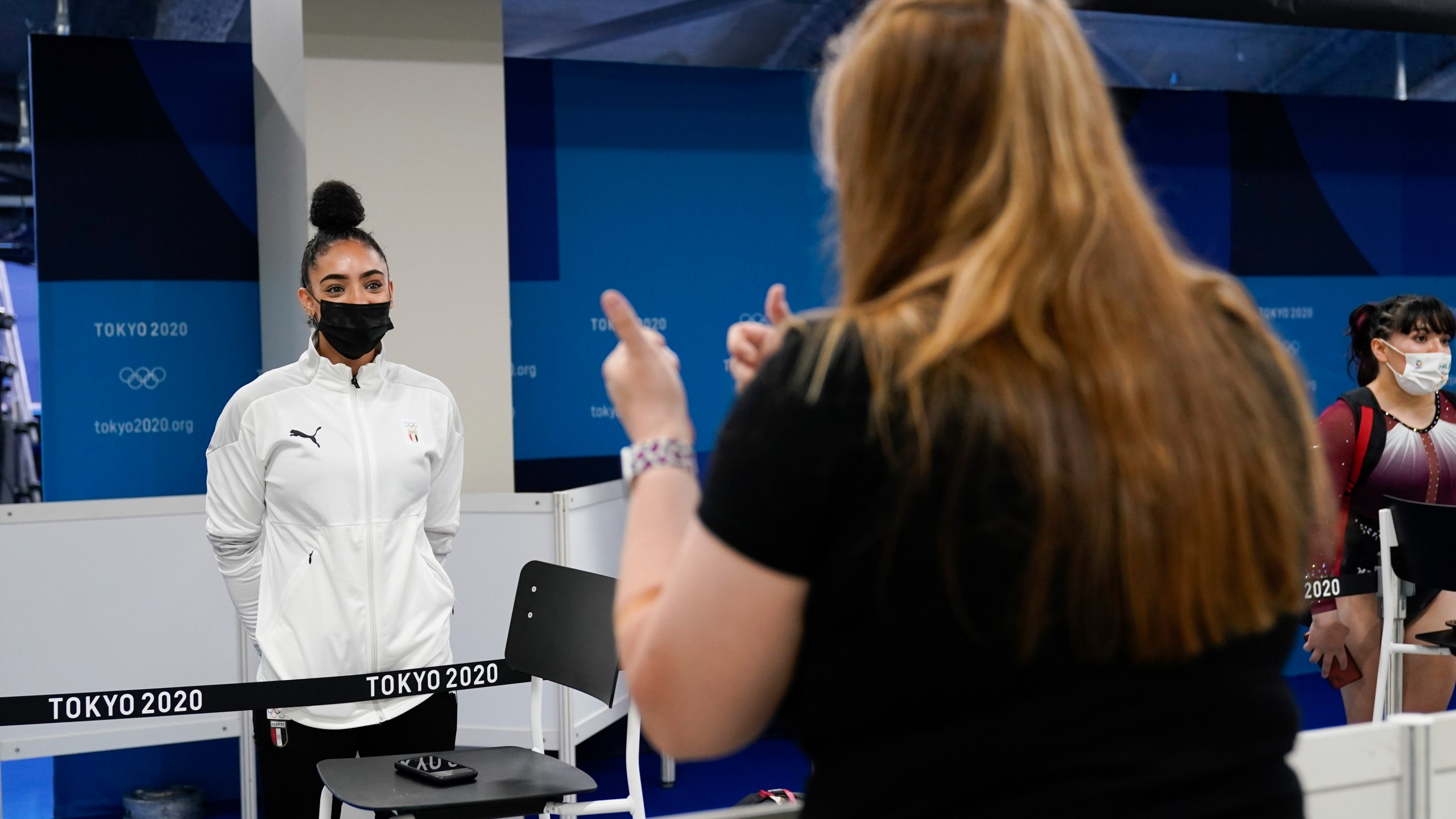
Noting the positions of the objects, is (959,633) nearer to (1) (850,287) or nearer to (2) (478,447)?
(1) (850,287)

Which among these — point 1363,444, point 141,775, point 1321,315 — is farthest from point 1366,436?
point 141,775

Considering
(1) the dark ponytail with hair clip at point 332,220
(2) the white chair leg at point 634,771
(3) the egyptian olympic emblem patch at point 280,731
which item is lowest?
(2) the white chair leg at point 634,771

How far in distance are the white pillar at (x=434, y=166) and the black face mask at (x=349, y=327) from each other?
1403 millimetres

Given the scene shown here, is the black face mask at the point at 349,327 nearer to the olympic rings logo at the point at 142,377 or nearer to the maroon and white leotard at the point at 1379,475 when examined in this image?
the olympic rings logo at the point at 142,377

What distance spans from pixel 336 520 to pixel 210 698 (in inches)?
16.8

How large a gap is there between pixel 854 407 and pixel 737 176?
4.52 metres

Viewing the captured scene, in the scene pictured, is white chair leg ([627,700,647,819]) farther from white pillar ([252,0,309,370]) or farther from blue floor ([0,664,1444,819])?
white pillar ([252,0,309,370])

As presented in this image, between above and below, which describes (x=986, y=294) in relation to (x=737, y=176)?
below

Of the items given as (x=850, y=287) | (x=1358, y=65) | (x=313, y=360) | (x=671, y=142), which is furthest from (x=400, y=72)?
(x=1358, y=65)

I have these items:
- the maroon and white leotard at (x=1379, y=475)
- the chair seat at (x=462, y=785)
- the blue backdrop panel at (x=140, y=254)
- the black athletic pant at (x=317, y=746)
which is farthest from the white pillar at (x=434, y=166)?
the maroon and white leotard at (x=1379, y=475)

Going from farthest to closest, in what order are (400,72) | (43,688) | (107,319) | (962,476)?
1. (107,319)
2. (400,72)
3. (43,688)
4. (962,476)

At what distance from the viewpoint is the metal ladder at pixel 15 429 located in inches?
186

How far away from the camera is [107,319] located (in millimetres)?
4547

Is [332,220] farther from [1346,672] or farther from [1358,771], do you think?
[1346,672]
